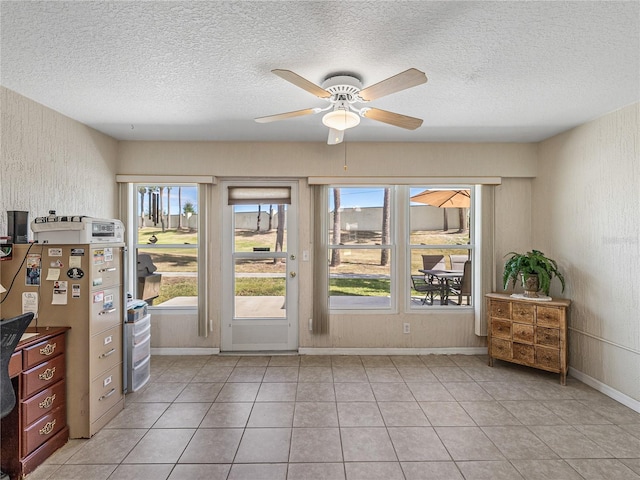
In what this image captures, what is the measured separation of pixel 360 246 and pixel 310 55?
2558 mm

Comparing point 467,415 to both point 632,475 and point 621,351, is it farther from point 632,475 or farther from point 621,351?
point 621,351

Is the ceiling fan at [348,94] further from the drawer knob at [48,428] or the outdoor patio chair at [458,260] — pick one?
the drawer knob at [48,428]

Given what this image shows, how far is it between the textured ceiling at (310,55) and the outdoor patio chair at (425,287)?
197 centimetres

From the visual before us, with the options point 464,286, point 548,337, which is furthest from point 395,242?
point 548,337

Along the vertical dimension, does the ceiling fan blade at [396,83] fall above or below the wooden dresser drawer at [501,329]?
above

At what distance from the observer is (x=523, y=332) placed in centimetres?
352

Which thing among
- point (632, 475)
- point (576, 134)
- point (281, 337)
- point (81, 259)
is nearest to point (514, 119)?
point (576, 134)

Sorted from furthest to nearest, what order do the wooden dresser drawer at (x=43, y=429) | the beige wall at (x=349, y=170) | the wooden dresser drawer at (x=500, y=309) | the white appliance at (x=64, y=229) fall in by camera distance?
1. the beige wall at (x=349, y=170)
2. the wooden dresser drawer at (x=500, y=309)
3. the white appliance at (x=64, y=229)
4. the wooden dresser drawer at (x=43, y=429)

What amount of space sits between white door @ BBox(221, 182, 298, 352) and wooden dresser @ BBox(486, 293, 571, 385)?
2.34 meters

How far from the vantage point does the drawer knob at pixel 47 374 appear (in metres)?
2.19

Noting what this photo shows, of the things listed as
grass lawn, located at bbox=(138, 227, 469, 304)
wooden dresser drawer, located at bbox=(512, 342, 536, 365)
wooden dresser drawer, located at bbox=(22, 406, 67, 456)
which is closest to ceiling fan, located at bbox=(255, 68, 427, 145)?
grass lawn, located at bbox=(138, 227, 469, 304)

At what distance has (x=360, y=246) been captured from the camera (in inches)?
167

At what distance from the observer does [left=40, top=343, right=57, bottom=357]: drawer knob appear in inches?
86.7

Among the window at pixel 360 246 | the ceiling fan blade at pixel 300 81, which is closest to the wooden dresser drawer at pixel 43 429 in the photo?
the ceiling fan blade at pixel 300 81
